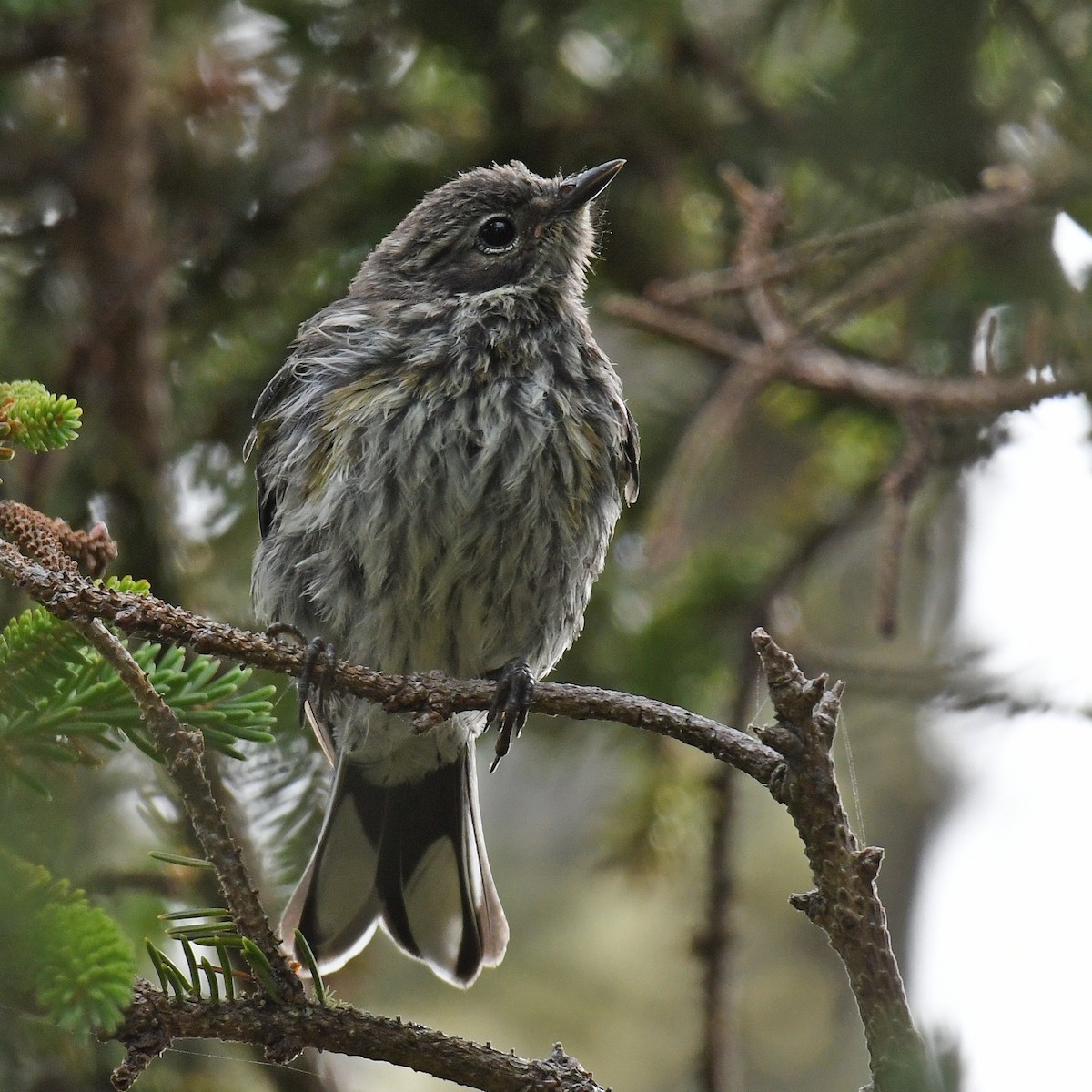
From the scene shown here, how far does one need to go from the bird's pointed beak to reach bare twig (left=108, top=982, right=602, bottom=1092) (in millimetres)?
2717

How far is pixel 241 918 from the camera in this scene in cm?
201

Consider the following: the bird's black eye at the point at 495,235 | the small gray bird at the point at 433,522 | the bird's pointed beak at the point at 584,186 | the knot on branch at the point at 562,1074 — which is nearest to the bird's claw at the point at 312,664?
the small gray bird at the point at 433,522

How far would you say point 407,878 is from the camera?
3.92 meters

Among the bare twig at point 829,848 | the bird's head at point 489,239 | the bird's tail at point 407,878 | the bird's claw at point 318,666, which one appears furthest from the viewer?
the bird's head at point 489,239

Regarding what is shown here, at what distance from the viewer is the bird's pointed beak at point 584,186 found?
13.4 ft

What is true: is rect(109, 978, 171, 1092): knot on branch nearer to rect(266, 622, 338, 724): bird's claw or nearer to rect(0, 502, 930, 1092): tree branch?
rect(0, 502, 930, 1092): tree branch

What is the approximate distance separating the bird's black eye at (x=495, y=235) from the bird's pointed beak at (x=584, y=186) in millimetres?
214

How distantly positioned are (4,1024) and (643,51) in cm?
336

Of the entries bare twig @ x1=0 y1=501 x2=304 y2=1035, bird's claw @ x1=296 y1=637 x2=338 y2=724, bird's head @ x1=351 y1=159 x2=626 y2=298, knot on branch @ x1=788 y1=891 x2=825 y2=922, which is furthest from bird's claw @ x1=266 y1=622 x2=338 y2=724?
bird's head @ x1=351 y1=159 x2=626 y2=298

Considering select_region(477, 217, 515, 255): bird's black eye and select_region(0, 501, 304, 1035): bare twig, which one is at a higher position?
select_region(477, 217, 515, 255): bird's black eye

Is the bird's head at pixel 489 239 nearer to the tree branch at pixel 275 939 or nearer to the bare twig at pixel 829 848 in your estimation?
the tree branch at pixel 275 939

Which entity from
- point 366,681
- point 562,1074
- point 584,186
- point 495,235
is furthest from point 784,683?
point 495,235

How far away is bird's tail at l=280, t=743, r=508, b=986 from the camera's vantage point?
3.59 m

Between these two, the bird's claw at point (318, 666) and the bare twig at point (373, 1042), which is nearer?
the bare twig at point (373, 1042)
